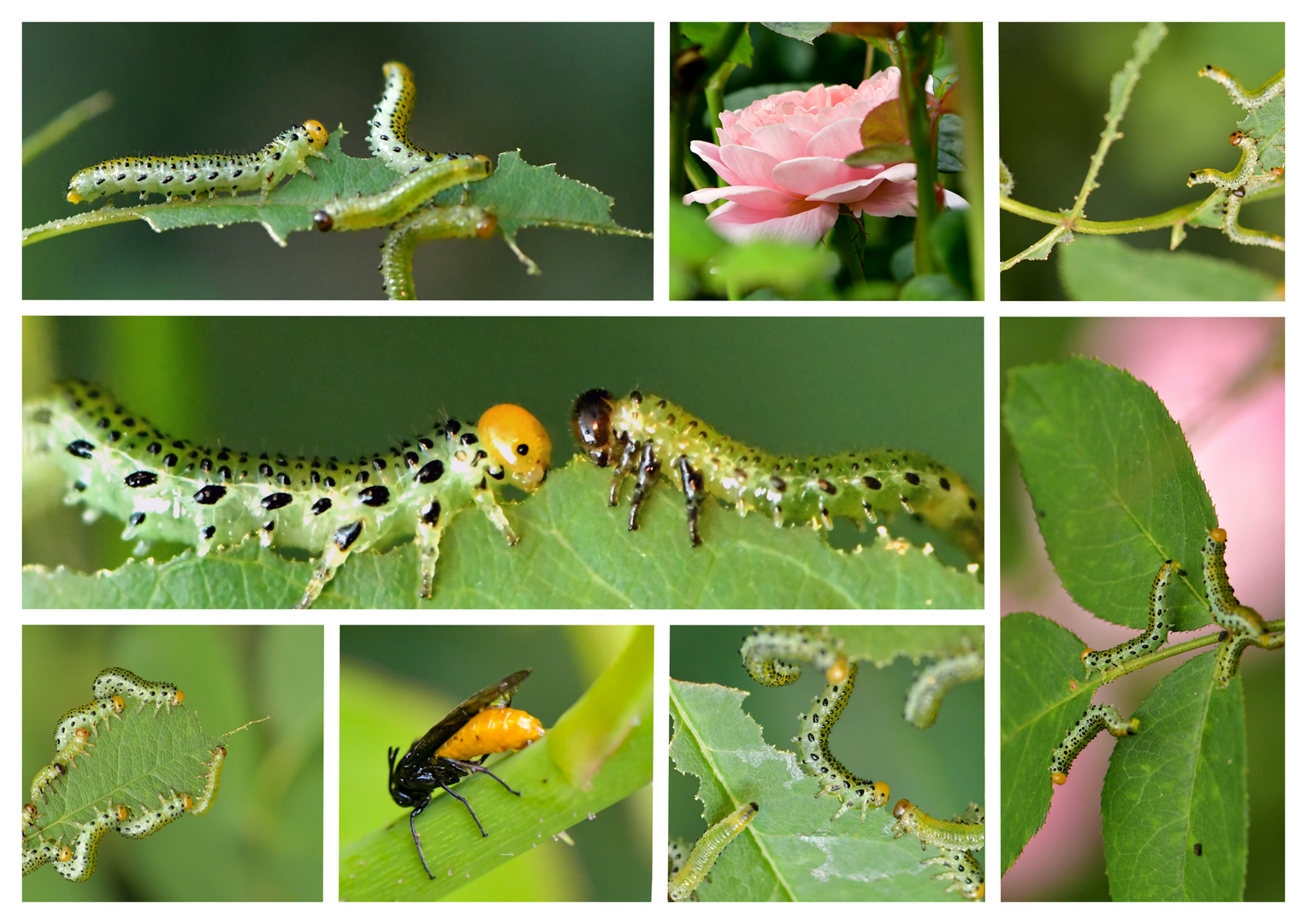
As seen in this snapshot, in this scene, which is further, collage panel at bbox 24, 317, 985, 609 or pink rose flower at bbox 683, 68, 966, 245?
collage panel at bbox 24, 317, 985, 609

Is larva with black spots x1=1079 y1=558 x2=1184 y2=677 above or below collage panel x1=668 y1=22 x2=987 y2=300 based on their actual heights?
below

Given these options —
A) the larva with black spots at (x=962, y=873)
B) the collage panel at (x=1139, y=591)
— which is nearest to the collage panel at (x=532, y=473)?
the collage panel at (x=1139, y=591)

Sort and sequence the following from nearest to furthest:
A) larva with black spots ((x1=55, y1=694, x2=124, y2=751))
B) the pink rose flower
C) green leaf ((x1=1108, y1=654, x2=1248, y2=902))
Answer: the pink rose flower → green leaf ((x1=1108, y1=654, x2=1248, y2=902)) → larva with black spots ((x1=55, y1=694, x2=124, y2=751))

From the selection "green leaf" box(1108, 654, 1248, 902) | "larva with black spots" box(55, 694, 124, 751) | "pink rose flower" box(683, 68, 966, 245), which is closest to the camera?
"pink rose flower" box(683, 68, 966, 245)

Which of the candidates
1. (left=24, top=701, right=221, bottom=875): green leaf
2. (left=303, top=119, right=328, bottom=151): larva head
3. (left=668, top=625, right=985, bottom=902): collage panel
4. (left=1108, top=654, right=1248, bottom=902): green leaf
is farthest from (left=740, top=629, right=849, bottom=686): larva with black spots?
(left=303, top=119, right=328, bottom=151): larva head

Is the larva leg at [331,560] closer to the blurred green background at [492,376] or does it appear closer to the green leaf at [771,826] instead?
the blurred green background at [492,376]

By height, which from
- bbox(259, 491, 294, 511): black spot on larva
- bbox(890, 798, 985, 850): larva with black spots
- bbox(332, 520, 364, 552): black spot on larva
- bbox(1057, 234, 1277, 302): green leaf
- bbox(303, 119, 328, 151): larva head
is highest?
bbox(303, 119, 328, 151): larva head

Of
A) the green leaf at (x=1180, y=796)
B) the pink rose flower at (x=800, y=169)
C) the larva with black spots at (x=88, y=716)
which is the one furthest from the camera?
the larva with black spots at (x=88, y=716)

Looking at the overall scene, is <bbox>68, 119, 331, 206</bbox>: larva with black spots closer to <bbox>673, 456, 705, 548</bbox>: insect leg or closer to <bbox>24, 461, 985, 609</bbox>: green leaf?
<bbox>24, 461, 985, 609</bbox>: green leaf
